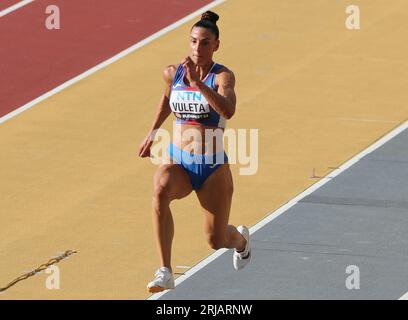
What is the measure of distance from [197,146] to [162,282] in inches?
53.7

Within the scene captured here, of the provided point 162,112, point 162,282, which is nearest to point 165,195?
point 162,282

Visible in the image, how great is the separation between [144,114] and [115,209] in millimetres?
4105

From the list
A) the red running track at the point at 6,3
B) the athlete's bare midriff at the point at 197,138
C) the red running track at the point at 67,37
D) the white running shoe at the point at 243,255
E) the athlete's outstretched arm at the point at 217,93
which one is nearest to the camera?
the athlete's outstretched arm at the point at 217,93

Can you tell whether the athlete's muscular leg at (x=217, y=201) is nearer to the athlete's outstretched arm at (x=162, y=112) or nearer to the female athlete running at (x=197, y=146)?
the female athlete running at (x=197, y=146)

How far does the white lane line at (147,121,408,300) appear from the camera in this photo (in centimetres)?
1588

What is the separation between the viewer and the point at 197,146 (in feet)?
46.5

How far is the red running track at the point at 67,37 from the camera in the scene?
2336 centimetres

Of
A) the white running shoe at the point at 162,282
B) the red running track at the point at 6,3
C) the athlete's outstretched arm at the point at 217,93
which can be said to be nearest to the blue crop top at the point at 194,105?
the athlete's outstretched arm at the point at 217,93

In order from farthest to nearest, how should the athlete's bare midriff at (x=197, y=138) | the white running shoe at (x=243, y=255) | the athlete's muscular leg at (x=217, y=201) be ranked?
1. the white running shoe at (x=243, y=255)
2. the athlete's muscular leg at (x=217, y=201)
3. the athlete's bare midriff at (x=197, y=138)

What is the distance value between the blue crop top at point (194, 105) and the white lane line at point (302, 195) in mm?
2161

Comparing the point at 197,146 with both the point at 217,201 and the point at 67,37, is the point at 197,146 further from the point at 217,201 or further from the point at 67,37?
the point at 67,37
